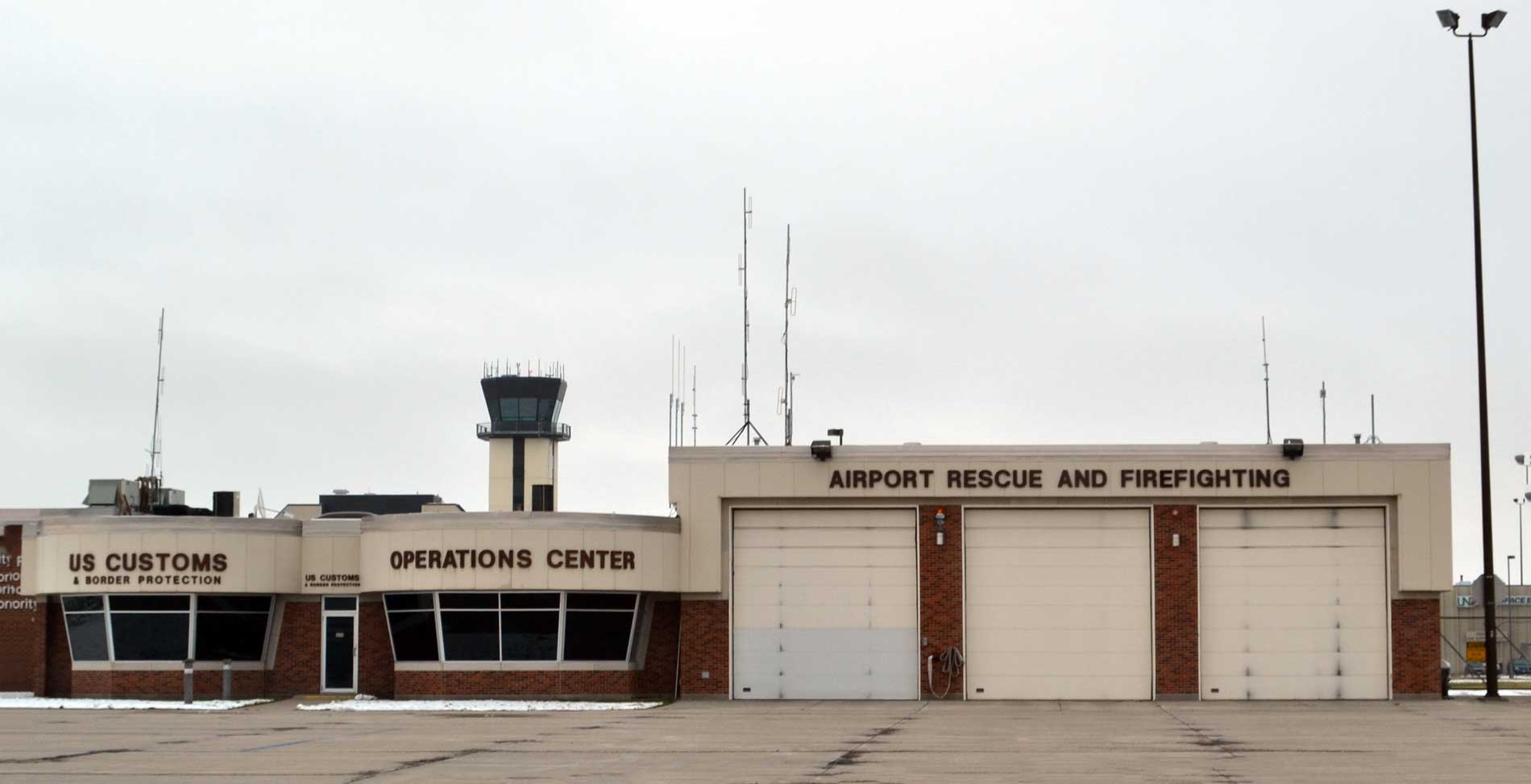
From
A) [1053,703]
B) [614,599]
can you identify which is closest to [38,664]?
[614,599]

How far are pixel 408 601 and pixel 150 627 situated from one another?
738 cm

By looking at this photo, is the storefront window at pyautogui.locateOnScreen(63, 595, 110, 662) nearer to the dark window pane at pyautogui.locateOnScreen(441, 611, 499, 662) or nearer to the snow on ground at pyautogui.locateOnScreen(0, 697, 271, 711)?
the snow on ground at pyautogui.locateOnScreen(0, 697, 271, 711)

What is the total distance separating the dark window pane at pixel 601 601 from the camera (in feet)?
152

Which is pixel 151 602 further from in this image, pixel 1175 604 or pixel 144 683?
pixel 1175 604

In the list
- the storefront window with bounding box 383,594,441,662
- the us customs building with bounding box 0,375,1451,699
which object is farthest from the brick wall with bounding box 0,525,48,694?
the storefront window with bounding box 383,594,441,662

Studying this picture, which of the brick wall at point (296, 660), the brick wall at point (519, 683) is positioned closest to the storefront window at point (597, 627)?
the brick wall at point (519, 683)

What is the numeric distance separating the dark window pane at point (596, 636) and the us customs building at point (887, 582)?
53mm

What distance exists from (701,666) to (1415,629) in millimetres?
18565

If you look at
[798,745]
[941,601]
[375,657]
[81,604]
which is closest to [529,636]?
[375,657]

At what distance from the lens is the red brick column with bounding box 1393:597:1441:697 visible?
46094mm

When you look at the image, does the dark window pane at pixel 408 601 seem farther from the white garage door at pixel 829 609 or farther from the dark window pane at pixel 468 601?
the white garage door at pixel 829 609

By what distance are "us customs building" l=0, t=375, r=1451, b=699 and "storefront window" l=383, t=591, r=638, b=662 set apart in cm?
6

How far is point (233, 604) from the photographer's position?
160 feet

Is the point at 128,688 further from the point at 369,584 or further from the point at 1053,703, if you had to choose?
the point at 1053,703
